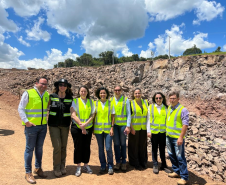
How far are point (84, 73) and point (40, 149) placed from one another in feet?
50.7

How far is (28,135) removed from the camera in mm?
3473

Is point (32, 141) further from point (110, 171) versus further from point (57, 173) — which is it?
point (110, 171)

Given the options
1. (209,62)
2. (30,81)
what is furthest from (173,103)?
(30,81)

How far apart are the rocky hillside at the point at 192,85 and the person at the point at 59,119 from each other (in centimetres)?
431

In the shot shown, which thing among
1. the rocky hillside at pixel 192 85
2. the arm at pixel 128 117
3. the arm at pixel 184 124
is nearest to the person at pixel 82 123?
A: the arm at pixel 128 117

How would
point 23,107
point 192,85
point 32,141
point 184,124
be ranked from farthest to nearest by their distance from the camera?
point 192,85, point 184,124, point 32,141, point 23,107

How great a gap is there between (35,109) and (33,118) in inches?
7.6

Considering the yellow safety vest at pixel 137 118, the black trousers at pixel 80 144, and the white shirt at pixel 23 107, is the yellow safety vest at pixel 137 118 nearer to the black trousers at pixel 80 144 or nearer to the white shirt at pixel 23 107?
the black trousers at pixel 80 144

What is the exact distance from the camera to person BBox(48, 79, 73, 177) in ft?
12.2

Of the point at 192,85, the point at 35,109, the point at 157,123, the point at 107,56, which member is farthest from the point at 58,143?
the point at 107,56

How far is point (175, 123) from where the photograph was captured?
12.6ft

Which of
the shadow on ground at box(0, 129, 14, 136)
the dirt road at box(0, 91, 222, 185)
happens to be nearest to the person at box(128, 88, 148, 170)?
the dirt road at box(0, 91, 222, 185)

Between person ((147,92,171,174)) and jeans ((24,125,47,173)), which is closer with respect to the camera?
jeans ((24,125,47,173))

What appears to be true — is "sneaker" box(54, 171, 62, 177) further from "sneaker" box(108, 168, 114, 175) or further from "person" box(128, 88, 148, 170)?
"person" box(128, 88, 148, 170)
